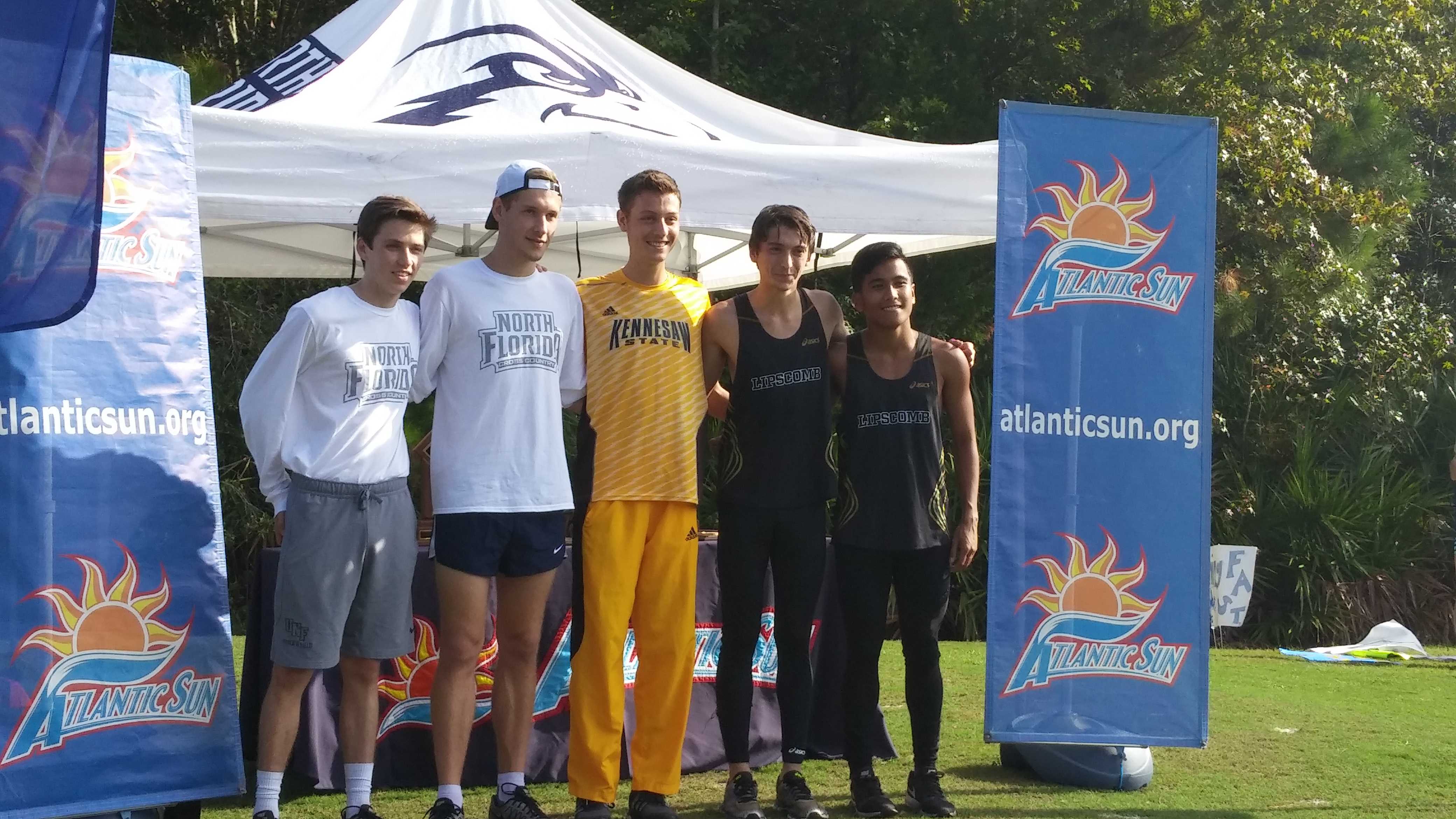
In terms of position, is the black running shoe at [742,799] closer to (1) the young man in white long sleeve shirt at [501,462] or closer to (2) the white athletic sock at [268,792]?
(1) the young man in white long sleeve shirt at [501,462]

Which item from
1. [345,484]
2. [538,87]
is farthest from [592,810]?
[538,87]

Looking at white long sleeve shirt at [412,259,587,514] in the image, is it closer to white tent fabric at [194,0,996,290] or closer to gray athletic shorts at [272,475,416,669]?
gray athletic shorts at [272,475,416,669]

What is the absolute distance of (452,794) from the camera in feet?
12.0

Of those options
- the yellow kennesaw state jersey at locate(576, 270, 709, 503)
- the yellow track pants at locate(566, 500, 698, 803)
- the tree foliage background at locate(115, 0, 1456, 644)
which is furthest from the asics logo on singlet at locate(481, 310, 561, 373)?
the tree foliage background at locate(115, 0, 1456, 644)

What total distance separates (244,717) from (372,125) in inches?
71.4

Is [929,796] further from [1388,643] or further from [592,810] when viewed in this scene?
[1388,643]

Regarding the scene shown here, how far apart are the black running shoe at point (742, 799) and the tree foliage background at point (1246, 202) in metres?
6.29

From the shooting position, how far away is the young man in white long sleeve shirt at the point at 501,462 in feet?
11.9

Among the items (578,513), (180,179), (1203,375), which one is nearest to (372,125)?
(180,179)

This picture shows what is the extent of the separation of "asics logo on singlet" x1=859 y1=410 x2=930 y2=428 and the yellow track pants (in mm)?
550

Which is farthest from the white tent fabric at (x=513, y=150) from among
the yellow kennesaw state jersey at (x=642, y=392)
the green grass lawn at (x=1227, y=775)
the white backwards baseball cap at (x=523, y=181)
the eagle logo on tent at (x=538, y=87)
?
the green grass lawn at (x=1227, y=775)

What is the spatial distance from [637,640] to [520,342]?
2.80 ft

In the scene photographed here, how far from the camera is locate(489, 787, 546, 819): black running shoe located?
3.69 m

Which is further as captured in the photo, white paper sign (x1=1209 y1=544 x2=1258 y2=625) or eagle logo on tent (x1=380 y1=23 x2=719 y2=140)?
white paper sign (x1=1209 y1=544 x2=1258 y2=625)
